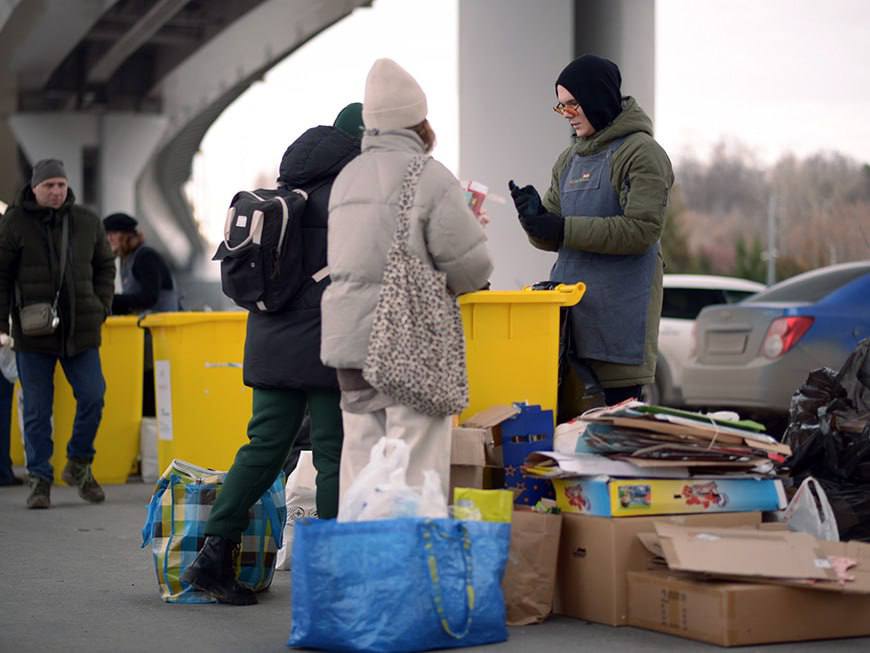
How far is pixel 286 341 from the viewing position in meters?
5.74

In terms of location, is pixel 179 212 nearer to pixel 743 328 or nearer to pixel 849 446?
pixel 743 328

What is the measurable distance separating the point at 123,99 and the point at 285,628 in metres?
41.4

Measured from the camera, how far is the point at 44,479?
9.58m

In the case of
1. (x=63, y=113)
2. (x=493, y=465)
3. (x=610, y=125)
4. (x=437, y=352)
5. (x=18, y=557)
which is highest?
(x=63, y=113)

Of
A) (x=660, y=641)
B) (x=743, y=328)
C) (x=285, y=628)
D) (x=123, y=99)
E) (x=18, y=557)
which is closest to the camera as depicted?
(x=660, y=641)

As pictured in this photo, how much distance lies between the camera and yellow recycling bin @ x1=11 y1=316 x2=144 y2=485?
11023 millimetres

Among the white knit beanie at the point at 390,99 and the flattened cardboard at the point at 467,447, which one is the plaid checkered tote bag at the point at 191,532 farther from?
the white knit beanie at the point at 390,99

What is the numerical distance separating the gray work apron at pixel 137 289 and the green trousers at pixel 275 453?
5934 millimetres

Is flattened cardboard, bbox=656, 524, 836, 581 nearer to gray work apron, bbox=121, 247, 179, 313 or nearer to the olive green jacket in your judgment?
the olive green jacket

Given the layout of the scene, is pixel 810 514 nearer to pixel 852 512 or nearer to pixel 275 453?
pixel 852 512

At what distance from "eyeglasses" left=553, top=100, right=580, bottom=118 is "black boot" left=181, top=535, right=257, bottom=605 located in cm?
225

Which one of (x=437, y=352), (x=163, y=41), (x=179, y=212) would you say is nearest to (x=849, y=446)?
(x=437, y=352)

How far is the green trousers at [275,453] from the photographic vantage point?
224 inches

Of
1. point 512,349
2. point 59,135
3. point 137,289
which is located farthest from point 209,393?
point 59,135
